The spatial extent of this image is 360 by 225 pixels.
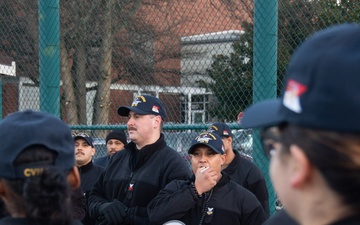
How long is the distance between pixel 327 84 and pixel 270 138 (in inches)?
8.4

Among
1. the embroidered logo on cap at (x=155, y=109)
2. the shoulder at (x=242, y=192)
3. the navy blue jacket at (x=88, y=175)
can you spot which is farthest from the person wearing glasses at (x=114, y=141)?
the shoulder at (x=242, y=192)

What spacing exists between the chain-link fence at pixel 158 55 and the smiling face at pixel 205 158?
0.56 metres

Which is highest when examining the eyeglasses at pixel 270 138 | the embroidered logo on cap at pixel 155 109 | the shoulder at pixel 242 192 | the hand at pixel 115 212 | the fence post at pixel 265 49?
the fence post at pixel 265 49

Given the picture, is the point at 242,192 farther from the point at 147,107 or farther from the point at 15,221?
the point at 15,221

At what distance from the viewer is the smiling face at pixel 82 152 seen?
19.1ft

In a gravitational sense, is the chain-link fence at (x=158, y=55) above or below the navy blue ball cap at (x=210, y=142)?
above

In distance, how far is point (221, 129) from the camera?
16.0 ft

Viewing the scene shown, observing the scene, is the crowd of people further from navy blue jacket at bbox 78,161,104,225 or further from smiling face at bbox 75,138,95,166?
smiling face at bbox 75,138,95,166

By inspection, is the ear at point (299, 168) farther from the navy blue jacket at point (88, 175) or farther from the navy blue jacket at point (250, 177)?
the navy blue jacket at point (88, 175)

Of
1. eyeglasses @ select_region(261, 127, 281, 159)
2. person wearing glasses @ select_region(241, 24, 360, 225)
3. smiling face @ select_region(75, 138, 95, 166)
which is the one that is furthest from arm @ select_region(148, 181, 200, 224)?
person wearing glasses @ select_region(241, 24, 360, 225)

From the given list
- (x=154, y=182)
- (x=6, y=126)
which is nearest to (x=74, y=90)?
(x=154, y=182)

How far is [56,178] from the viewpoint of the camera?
5.40ft

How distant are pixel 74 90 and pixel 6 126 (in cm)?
462

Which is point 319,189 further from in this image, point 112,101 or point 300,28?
point 112,101
